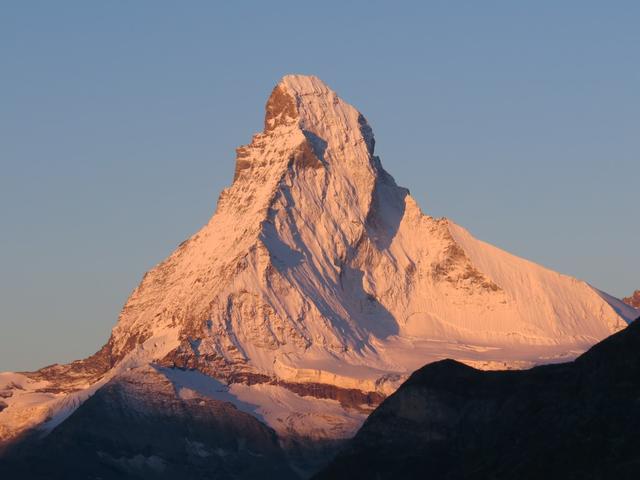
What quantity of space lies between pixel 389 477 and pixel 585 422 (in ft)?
92.2

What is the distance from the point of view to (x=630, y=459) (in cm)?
16350

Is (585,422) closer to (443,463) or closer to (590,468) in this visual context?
(590,468)

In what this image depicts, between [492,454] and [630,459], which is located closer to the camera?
[630,459]

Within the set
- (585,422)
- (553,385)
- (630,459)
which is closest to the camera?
(630,459)

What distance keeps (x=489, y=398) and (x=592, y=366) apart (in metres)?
18.3

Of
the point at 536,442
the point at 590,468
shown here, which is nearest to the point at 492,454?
the point at 536,442

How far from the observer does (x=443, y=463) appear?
196 m

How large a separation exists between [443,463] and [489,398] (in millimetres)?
7290

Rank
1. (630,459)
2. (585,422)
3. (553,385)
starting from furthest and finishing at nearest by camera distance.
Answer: (553,385), (585,422), (630,459)

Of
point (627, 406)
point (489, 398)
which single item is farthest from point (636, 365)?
point (489, 398)

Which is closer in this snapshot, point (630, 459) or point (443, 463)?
point (630, 459)

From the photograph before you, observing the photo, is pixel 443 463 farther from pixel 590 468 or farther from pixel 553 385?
pixel 590 468

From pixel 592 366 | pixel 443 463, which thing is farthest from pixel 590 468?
pixel 443 463

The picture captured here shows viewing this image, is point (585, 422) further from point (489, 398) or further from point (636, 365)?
point (489, 398)
